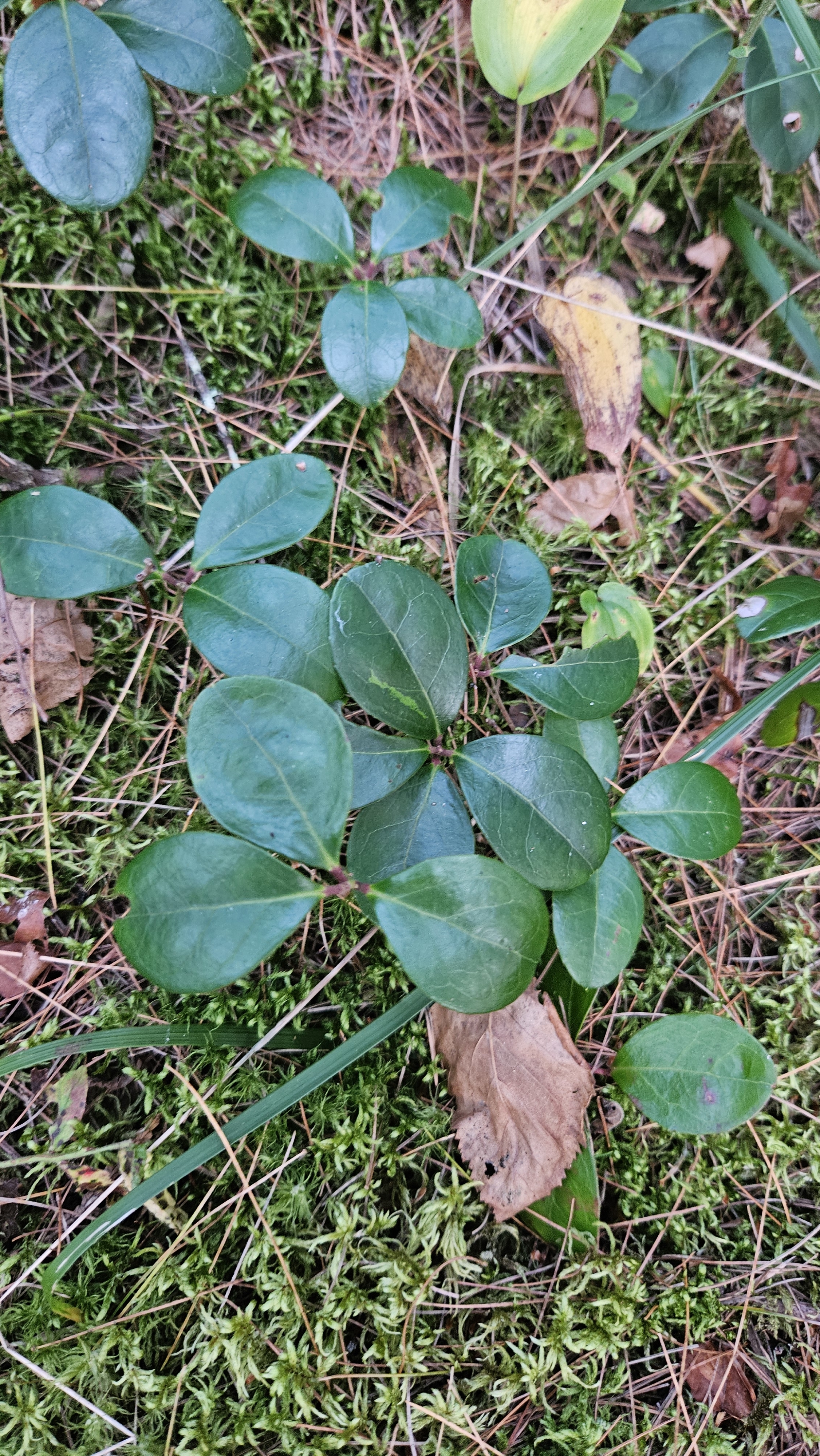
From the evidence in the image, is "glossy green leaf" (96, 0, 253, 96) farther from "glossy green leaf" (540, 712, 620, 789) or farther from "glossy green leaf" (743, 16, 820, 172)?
"glossy green leaf" (540, 712, 620, 789)

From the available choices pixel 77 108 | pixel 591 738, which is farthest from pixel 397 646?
pixel 77 108

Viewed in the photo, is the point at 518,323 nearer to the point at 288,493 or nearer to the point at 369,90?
the point at 369,90

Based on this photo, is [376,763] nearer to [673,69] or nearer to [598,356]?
[598,356]

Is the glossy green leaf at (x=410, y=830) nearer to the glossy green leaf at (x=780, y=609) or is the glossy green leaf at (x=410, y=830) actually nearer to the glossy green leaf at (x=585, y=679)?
the glossy green leaf at (x=585, y=679)

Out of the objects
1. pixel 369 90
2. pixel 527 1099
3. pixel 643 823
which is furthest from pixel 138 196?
pixel 527 1099

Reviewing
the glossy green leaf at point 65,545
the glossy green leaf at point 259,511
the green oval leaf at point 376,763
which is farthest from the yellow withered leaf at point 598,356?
the glossy green leaf at point 65,545

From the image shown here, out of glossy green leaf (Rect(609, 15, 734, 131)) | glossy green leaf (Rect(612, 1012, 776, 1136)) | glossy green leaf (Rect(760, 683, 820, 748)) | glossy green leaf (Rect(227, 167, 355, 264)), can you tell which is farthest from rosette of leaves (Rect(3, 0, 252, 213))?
glossy green leaf (Rect(612, 1012, 776, 1136))
